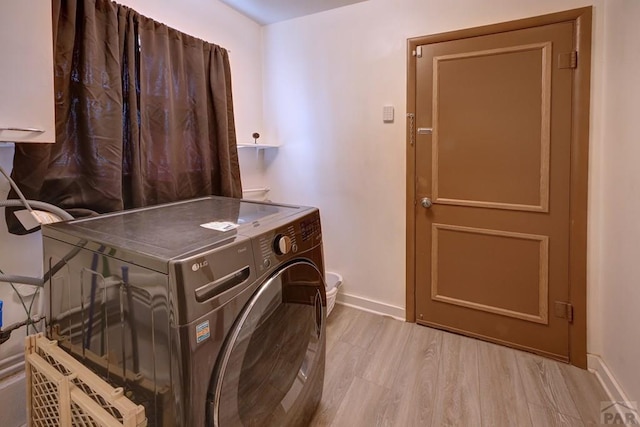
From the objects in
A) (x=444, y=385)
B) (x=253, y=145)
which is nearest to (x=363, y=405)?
(x=444, y=385)

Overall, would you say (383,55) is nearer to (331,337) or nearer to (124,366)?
(331,337)

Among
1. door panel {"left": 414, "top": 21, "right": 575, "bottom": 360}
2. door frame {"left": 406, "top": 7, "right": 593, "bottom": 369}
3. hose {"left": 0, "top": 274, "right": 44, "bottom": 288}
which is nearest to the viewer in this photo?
hose {"left": 0, "top": 274, "right": 44, "bottom": 288}

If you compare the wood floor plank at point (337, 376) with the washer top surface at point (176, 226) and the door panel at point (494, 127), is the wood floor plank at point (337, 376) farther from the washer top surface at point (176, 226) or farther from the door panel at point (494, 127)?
the door panel at point (494, 127)

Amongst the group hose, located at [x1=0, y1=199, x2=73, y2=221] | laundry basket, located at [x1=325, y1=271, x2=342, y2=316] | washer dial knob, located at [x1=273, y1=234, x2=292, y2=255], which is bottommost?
laundry basket, located at [x1=325, y1=271, x2=342, y2=316]

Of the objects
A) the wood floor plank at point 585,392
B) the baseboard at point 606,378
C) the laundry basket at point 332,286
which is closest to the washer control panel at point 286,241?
the laundry basket at point 332,286

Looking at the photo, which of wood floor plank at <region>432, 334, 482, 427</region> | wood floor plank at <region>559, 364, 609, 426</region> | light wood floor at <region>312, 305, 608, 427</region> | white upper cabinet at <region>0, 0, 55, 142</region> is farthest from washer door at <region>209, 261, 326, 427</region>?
wood floor plank at <region>559, 364, 609, 426</region>

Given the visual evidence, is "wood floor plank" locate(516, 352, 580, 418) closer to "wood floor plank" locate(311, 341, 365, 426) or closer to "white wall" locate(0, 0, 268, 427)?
"wood floor plank" locate(311, 341, 365, 426)

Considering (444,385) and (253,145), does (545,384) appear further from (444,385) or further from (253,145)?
(253,145)

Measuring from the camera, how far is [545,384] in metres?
1.73

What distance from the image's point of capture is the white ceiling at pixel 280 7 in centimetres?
230

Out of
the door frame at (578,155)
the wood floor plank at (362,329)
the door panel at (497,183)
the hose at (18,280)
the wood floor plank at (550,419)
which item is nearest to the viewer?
the hose at (18,280)

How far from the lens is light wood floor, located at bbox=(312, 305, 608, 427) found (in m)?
1.53

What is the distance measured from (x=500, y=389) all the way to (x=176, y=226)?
1.76 meters

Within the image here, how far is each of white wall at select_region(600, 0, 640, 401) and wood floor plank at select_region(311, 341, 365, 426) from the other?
4.19 feet
